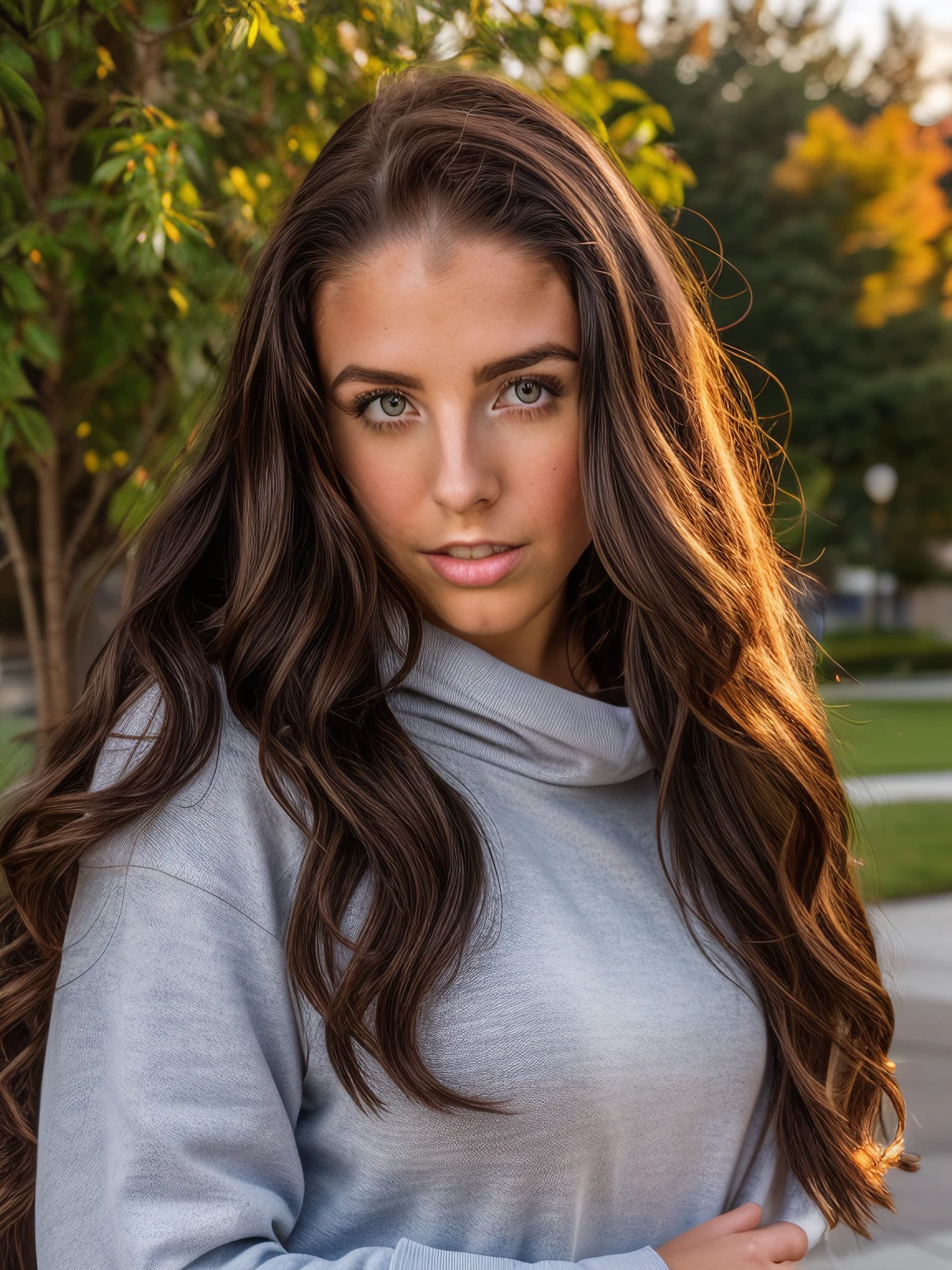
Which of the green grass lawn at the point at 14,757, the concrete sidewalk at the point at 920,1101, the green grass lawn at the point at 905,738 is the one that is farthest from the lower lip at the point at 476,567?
the green grass lawn at the point at 905,738

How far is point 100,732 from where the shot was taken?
146cm

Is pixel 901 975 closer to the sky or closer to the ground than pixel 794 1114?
closer to the ground

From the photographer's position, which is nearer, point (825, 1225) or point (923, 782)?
point (825, 1225)

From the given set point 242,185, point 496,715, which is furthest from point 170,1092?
point 242,185

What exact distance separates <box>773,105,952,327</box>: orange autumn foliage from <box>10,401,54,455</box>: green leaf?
587 inches

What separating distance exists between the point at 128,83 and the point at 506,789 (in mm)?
1536

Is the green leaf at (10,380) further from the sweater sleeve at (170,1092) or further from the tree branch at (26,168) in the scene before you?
the sweater sleeve at (170,1092)

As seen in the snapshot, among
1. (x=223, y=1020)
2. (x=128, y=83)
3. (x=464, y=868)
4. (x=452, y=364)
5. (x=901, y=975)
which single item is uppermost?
(x=128, y=83)

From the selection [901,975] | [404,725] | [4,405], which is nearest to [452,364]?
[404,725]

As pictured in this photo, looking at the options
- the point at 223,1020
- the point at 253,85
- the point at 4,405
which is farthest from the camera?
the point at 253,85

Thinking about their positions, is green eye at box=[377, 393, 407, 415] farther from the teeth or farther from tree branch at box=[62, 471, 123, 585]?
tree branch at box=[62, 471, 123, 585]

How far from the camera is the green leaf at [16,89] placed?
1.84 m

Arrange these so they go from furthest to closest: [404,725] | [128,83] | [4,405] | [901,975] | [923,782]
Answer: [923,782], [901,975], [128,83], [4,405], [404,725]

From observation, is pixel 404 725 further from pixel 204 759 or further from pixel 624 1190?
pixel 624 1190
